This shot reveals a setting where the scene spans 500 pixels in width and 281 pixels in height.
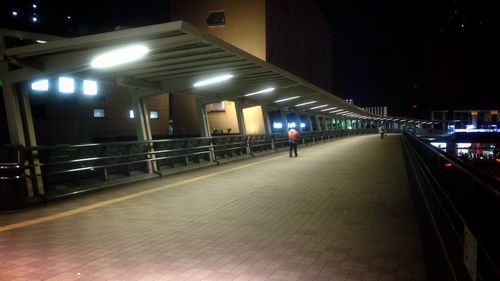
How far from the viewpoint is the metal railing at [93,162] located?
8211 millimetres

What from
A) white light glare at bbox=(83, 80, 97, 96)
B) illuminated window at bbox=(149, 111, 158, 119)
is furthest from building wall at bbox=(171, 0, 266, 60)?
white light glare at bbox=(83, 80, 97, 96)

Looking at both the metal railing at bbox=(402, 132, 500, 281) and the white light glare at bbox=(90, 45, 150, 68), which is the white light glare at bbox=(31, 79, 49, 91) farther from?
the metal railing at bbox=(402, 132, 500, 281)

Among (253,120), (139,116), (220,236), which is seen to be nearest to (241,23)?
(253,120)

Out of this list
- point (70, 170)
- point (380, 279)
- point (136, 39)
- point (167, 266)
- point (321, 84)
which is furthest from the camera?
point (321, 84)

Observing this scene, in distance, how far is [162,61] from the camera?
10359mm

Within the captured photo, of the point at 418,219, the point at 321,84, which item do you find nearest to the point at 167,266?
the point at 418,219

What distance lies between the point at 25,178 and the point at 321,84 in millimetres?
70673

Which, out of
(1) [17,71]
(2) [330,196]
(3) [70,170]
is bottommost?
(2) [330,196]

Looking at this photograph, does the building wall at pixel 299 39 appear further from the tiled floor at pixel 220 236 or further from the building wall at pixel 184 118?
the tiled floor at pixel 220 236

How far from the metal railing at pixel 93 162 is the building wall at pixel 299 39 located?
25977 mm

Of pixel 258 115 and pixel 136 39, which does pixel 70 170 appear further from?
pixel 258 115

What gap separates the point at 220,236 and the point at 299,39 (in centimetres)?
5210

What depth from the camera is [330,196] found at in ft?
30.6

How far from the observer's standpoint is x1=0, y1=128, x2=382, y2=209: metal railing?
821 centimetres
